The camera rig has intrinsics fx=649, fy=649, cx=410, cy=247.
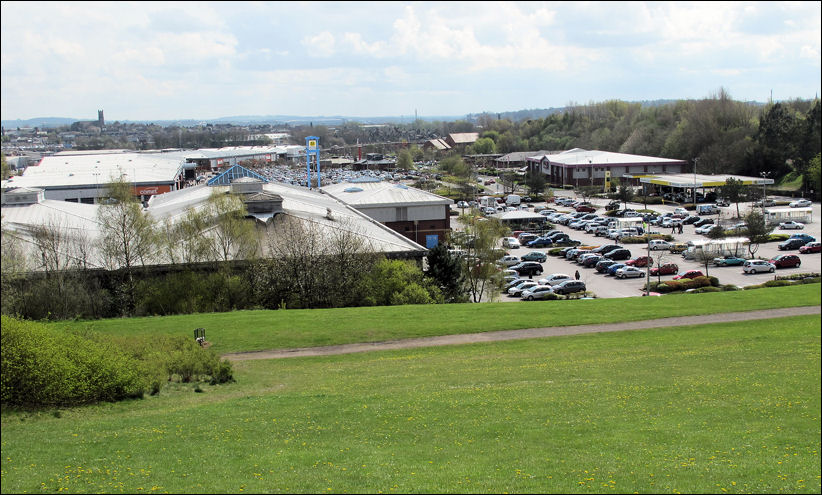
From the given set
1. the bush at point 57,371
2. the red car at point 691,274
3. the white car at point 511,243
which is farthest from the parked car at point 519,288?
the bush at point 57,371

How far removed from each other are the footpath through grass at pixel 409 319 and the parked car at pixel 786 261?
10.5m

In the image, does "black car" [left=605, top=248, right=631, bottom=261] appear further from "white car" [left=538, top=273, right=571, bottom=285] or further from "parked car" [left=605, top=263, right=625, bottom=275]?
"white car" [left=538, top=273, right=571, bottom=285]

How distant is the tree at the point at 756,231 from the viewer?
37750mm

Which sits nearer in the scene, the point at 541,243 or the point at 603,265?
the point at 603,265

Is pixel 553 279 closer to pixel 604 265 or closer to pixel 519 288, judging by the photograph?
pixel 519 288

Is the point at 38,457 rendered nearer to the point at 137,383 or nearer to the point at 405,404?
the point at 137,383

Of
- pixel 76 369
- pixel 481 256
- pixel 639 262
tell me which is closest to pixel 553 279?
pixel 481 256

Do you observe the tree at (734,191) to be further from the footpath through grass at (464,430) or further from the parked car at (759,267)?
the footpath through grass at (464,430)

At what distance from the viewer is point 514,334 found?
21172 mm

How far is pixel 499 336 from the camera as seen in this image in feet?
68.6

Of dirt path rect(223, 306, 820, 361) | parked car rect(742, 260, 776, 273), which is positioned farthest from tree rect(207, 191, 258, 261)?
parked car rect(742, 260, 776, 273)

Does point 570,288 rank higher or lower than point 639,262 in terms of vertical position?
lower

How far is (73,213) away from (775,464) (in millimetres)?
35317

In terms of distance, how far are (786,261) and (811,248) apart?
4.25 m
